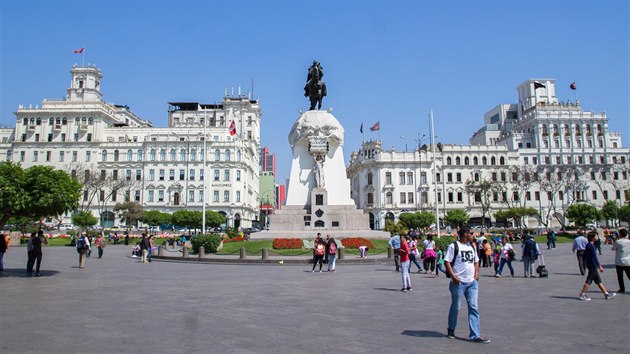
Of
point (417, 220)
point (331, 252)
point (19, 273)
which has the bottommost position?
point (19, 273)

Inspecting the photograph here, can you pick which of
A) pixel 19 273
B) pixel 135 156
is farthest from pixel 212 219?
pixel 19 273

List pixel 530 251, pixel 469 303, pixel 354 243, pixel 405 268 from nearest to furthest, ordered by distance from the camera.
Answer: pixel 469 303 → pixel 405 268 → pixel 530 251 → pixel 354 243

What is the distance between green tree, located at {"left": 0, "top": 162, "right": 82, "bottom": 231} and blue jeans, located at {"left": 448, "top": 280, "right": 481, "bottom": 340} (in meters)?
16.8

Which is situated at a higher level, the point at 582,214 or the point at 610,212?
the point at 610,212

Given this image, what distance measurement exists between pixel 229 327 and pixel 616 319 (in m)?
8.17

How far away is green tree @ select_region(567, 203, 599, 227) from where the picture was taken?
200ft

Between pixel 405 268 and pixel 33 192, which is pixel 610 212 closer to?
pixel 405 268

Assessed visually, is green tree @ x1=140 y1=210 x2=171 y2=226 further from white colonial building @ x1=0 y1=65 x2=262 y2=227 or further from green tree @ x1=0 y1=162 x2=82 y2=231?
green tree @ x1=0 y1=162 x2=82 y2=231

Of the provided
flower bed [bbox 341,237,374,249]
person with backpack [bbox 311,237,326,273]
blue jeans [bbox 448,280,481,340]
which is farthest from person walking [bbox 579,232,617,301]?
flower bed [bbox 341,237,374,249]

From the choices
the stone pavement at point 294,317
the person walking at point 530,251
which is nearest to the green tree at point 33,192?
the stone pavement at point 294,317

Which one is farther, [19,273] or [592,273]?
[19,273]

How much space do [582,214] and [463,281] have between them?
62538 millimetres

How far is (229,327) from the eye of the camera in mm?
9305

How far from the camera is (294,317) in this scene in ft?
33.9
